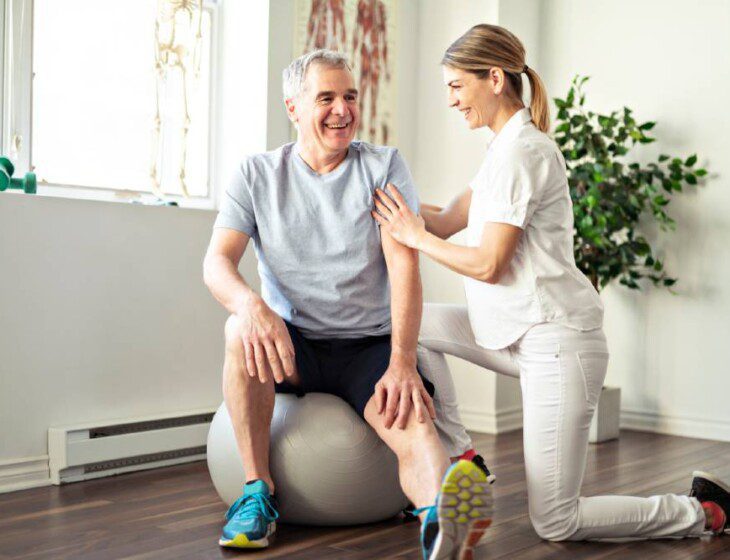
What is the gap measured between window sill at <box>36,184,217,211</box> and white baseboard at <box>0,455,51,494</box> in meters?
0.91

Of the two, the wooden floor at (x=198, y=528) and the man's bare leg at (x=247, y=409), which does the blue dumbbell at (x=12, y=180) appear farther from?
the man's bare leg at (x=247, y=409)

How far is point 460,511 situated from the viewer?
1805 millimetres

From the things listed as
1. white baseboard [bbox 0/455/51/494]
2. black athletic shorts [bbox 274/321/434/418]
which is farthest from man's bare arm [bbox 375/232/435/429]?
white baseboard [bbox 0/455/51/494]

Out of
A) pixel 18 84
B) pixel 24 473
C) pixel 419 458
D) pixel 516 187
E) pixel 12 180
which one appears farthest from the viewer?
pixel 18 84

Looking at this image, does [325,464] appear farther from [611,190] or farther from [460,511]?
[611,190]

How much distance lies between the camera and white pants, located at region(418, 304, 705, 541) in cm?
224

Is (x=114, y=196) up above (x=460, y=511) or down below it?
above

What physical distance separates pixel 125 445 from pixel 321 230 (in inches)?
47.0

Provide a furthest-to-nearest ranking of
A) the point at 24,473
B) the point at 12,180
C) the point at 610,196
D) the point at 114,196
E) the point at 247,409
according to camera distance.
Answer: the point at 610,196 < the point at 114,196 < the point at 12,180 < the point at 24,473 < the point at 247,409

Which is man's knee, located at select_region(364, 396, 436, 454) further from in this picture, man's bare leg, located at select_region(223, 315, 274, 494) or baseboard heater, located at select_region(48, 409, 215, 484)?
baseboard heater, located at select_region(48, 409, 215, 484)

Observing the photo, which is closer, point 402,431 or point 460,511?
point 460,511

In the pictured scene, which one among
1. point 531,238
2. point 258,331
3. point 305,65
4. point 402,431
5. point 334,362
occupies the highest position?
point 305,65

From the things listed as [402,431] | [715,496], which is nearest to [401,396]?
[402,431]

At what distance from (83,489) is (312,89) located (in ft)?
4.73
